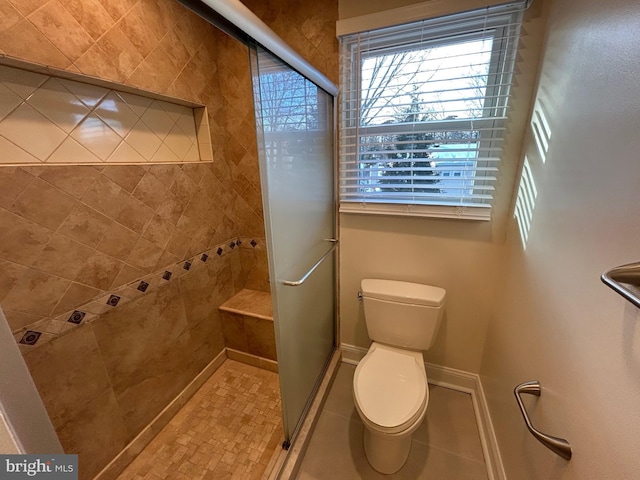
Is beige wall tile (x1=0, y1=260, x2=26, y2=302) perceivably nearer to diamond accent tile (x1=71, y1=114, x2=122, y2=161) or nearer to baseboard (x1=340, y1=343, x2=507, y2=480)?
diamond accent tile (x1=71, y1=114, x2=122, y2=161)

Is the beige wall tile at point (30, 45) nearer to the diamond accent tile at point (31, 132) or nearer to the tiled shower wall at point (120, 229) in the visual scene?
the tiled shower wall at point (120, 229)

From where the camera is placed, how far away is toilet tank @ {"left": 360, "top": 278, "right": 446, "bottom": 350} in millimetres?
1427

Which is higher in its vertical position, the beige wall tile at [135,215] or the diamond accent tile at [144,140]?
the diamond accent tile at [144,140]

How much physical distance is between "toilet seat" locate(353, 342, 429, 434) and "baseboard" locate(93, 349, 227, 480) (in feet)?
3.80

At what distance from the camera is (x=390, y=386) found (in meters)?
1.26

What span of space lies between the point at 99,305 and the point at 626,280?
1776 mm

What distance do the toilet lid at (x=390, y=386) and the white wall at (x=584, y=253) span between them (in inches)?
15.9

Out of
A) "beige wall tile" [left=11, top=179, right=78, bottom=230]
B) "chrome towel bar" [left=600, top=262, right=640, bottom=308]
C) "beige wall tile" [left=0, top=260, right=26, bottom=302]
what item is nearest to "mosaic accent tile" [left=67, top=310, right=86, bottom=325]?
"beige wall tile" [left=0, top=260, right=26, bottom=302]

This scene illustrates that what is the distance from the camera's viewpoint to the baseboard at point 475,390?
4.07 feet

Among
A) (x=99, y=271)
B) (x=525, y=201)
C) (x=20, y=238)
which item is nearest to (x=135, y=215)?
(x=99, y=271)

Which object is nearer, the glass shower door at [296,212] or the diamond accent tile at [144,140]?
the glass shower door at [296,212]

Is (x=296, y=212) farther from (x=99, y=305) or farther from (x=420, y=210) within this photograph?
(x=99, y=305)

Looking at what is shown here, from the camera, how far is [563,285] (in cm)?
79

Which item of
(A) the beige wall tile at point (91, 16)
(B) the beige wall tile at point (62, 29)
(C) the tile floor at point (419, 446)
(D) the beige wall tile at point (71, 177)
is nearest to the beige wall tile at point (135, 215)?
(D) the beige wall tile at point (71, 177)
